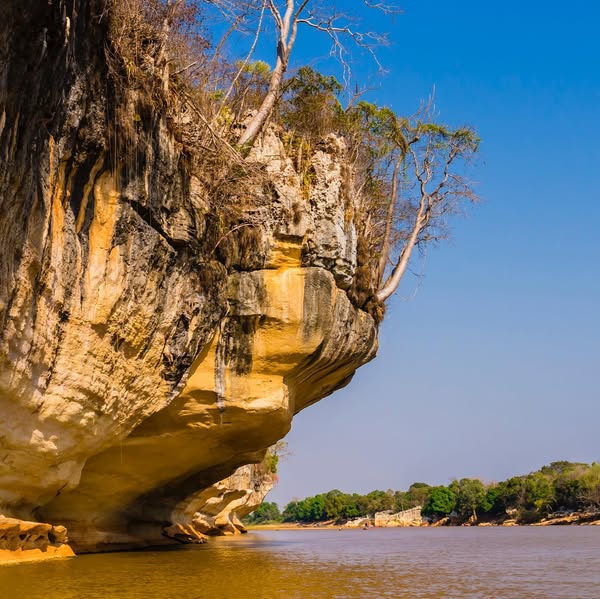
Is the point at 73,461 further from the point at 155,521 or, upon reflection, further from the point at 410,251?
the point at 410,251

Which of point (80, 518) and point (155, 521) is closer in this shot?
point (80, 518)

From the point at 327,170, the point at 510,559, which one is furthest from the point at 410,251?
the point at 510,559

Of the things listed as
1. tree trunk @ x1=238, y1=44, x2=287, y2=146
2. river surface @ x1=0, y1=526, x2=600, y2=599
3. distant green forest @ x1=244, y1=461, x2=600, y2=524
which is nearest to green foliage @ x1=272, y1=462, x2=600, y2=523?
distant green forest @ x1=244, y1=461, x2=600, y2=524

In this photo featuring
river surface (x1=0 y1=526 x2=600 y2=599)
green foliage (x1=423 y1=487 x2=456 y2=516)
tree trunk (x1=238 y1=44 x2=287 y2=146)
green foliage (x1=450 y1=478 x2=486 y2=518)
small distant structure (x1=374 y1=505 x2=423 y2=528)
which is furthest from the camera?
small distant structure (x1=374 y1=505 x2=423 y2=528)

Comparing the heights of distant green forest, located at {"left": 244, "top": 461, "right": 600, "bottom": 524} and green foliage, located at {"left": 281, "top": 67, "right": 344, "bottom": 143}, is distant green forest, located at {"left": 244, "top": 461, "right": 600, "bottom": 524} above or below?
below

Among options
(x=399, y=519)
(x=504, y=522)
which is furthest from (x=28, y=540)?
(x=399, y=519)

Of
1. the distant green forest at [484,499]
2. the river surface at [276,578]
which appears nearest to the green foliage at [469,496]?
the distant green forest at [484,499]

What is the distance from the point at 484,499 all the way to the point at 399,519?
48.5ft

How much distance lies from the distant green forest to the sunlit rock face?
134 feet

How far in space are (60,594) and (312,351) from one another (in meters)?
7.42

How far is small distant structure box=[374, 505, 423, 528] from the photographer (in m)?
91.2

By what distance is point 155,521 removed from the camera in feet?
64.3

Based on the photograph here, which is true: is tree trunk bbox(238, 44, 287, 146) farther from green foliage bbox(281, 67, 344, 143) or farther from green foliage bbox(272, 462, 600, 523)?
green foliage bbox(272, 462, 600, 523)

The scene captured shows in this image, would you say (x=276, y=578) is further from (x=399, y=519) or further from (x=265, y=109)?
(x=399, y=519)
